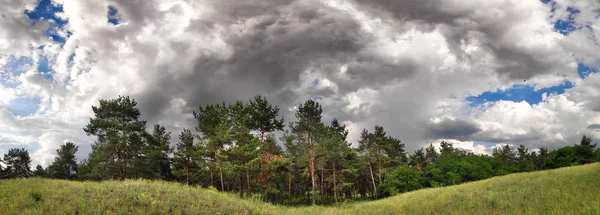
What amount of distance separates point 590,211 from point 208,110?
4022 centimetres

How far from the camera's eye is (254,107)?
41469mm

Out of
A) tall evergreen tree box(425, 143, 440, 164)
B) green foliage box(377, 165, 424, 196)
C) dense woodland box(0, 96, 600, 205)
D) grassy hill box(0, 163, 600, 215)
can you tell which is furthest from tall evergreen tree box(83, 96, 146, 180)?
tall evergreen tree box(425, 143, 440, 164)

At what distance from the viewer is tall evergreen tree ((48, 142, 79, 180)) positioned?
65188 mm

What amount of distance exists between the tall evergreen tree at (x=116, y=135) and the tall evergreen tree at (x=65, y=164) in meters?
36.0

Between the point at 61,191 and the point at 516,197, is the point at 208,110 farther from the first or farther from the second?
the point at 516,197

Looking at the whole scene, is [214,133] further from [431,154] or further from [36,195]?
[431,154]

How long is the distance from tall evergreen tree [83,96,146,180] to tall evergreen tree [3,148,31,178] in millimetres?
38985

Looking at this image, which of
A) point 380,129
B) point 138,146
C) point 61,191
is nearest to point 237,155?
point 138,146

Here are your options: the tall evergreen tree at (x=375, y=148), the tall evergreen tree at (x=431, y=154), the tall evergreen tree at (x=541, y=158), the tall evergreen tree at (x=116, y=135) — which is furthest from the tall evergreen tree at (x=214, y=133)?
the tall evergreen tree at (x=541, y=158)

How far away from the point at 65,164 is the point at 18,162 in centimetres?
818

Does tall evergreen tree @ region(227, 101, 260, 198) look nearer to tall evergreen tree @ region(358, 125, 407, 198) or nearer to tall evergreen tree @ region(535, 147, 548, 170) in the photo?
tall evergreen tree @ region(358, 125, 407, 198)

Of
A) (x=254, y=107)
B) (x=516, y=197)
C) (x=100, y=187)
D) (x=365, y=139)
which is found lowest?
(x=516, y=197)

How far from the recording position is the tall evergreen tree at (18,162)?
61.5 metres

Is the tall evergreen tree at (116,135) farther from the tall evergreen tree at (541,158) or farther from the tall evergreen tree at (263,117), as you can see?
the tall evergreen tree at (541,158)
